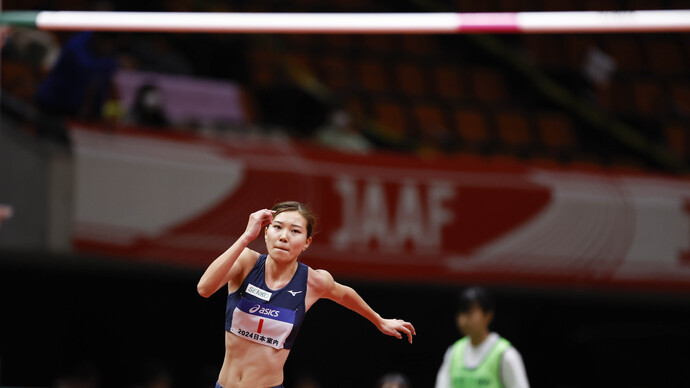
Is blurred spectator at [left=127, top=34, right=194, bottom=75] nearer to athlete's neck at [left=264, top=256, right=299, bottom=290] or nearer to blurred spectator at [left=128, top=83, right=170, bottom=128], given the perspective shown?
blurred spectator at [left=128, top=83, right=170, bottom=128]

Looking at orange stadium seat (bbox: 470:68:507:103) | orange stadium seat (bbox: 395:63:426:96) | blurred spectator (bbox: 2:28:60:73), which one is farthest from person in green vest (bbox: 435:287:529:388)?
orange stadium seat (bbox: 470:68:507:103)

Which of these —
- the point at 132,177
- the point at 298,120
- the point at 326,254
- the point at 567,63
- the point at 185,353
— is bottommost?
the point at 185,353

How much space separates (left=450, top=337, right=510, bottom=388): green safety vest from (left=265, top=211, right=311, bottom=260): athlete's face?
2421mm

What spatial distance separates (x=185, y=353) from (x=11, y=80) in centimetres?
428

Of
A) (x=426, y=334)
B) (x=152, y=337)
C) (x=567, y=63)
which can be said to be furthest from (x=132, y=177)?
(x=567, y=63)

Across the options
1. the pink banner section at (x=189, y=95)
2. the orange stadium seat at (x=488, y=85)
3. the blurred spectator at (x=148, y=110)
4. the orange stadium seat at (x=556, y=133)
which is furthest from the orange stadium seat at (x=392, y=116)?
the blurred spectator at (x=148, y=110)

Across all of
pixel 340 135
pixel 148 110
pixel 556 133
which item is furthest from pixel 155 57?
pixel 556 133

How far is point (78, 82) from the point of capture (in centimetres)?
952

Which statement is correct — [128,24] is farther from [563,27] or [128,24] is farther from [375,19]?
[563,27]

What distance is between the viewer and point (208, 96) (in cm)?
1181

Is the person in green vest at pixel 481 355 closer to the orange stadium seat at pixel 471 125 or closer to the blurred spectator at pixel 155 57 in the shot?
the blurred spectator at pixel 155 57

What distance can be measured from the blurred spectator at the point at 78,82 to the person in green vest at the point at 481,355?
5.00 m

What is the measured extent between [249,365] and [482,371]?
2.47 metres

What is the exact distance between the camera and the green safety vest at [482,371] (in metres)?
6.18
